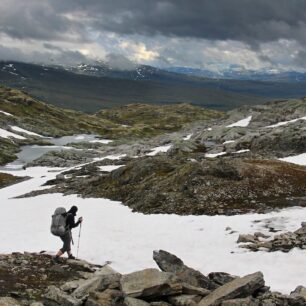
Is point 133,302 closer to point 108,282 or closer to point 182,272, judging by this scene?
point 108,282

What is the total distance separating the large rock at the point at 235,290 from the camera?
16.8m

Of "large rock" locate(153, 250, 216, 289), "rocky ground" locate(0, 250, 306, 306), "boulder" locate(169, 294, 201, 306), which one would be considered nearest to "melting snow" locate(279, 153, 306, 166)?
"large rock" locate(153, 250, 216, 289)

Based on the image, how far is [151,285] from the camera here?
17.5m

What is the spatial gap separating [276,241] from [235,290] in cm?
1217

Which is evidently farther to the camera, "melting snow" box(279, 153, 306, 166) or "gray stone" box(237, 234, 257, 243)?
"melting snow" box(279, 153, 306, 166)

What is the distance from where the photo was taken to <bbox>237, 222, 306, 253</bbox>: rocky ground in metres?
27.7

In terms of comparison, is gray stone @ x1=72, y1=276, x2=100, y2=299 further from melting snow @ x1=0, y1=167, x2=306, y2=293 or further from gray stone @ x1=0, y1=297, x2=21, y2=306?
melting snow @ x1=0, y1=167, x2=306, y2=293

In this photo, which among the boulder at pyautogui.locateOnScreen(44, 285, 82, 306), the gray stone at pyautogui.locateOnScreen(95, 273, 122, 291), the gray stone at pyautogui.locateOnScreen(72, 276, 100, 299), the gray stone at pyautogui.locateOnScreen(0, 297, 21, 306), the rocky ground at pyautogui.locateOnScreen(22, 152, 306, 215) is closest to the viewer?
the gray stone at pyautogui.locateOnScreen(0, 297, 21, 306)

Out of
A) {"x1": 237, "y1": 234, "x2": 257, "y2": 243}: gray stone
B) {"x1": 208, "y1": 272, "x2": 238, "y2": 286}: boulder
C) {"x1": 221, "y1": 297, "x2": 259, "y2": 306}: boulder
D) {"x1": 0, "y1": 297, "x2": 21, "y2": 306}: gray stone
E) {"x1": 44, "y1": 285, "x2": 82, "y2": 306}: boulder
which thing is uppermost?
{"x1": 221, "y1": 297, "x2": 259, "y2": 306}: boulder

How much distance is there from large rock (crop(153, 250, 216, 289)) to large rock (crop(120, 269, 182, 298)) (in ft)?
5.53

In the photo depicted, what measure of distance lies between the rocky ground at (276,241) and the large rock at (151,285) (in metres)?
11.4

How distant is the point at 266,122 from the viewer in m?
139

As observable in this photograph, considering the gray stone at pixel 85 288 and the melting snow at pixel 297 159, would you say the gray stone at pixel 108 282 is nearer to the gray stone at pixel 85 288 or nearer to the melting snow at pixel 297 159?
the gray stone at pixel 85 288

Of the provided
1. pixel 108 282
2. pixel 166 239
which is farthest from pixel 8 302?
pixel 166 239
